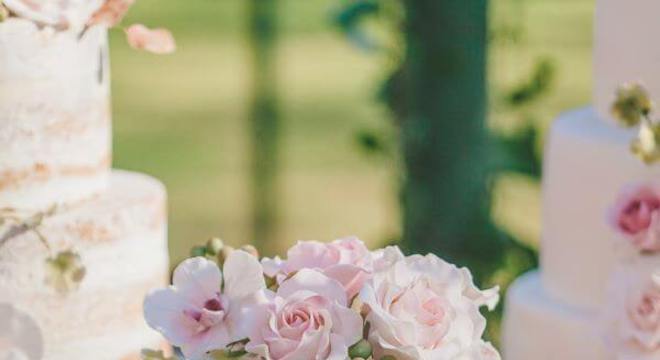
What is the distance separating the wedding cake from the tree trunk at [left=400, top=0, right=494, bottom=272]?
847mm

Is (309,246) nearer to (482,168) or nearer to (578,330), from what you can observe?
(578,330)

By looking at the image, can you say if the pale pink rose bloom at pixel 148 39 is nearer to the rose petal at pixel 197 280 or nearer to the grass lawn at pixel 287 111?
the rose petal at pixel 197 280

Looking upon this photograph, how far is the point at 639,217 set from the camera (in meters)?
1.62

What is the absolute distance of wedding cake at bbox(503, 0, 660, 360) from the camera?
196 centimetres

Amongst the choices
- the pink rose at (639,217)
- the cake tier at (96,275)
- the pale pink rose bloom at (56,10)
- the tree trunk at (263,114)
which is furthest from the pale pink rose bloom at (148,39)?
the tree trunk at (263,114)

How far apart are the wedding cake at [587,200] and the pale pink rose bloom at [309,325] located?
2.91ft

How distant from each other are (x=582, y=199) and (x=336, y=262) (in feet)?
3.38

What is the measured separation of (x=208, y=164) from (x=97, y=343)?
163 inches

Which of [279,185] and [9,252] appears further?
[279,185]

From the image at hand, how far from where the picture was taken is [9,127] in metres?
1.59

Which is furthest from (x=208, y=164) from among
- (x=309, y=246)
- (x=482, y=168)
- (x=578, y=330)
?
(x=309, y=246)

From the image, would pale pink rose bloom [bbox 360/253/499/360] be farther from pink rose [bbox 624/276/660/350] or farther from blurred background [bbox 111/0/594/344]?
blurred background [bbox 111/0/594/344]

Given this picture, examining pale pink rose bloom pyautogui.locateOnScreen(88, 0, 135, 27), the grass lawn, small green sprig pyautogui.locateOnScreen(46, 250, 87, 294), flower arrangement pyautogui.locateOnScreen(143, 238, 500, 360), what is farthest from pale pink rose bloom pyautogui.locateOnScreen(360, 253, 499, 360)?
the grass lawn

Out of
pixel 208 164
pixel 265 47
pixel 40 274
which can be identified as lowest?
pixel 208 164
